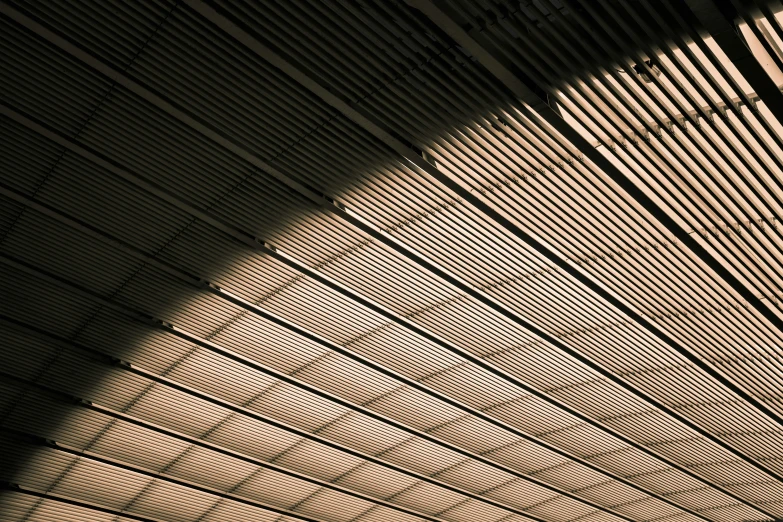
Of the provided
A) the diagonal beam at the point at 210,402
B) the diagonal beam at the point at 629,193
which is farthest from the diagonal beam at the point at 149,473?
the diagonal beam at the point at 629,193

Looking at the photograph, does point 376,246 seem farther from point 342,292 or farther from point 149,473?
point 149,473

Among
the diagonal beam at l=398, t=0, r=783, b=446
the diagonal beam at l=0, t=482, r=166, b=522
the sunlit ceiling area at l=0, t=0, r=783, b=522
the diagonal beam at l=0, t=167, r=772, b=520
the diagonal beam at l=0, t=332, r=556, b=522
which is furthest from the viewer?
the diagonal beam at l=0, t=482, r=166, b=522

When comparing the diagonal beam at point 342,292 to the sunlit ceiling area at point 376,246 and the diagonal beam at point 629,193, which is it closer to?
the sunlit ceiling area at point 376,246

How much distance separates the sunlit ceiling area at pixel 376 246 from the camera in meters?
11.0

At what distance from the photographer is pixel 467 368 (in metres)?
21.3

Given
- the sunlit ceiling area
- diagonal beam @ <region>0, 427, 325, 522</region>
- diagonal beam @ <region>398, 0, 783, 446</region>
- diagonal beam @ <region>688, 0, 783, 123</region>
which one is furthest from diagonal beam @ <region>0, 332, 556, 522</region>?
diagonal beam @ <region>688, 0, 783, 123</region>


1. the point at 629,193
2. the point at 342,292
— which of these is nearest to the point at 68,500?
the point at 342,292

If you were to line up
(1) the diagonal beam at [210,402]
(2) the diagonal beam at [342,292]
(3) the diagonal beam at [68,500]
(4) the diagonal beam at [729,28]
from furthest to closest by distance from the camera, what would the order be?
(3) the diagonal beam at [68,500] → (1) the diagonal beam at [210,402] → (2) the diagonal beam at [342,292] → (4) the diagonal beam at [729,28]

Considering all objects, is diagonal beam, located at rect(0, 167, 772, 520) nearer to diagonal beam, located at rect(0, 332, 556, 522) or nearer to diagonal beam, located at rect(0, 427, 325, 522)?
diagonal beam, located at rect(0, 332, 556, 522)

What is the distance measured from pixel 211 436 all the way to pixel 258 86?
14687mm

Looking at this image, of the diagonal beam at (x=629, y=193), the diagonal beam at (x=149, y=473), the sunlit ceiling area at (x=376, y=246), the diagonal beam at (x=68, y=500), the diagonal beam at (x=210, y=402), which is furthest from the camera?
the diagonal beam at (x=68, y=500)

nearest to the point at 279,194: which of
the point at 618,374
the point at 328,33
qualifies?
the point at 328,33

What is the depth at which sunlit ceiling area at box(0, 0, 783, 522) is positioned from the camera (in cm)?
1102

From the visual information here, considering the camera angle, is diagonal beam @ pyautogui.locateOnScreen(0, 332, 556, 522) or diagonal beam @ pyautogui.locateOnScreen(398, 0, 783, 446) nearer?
diagonal beam @ pyautogui.locateOnScreen(398, 0, 783, 446)
